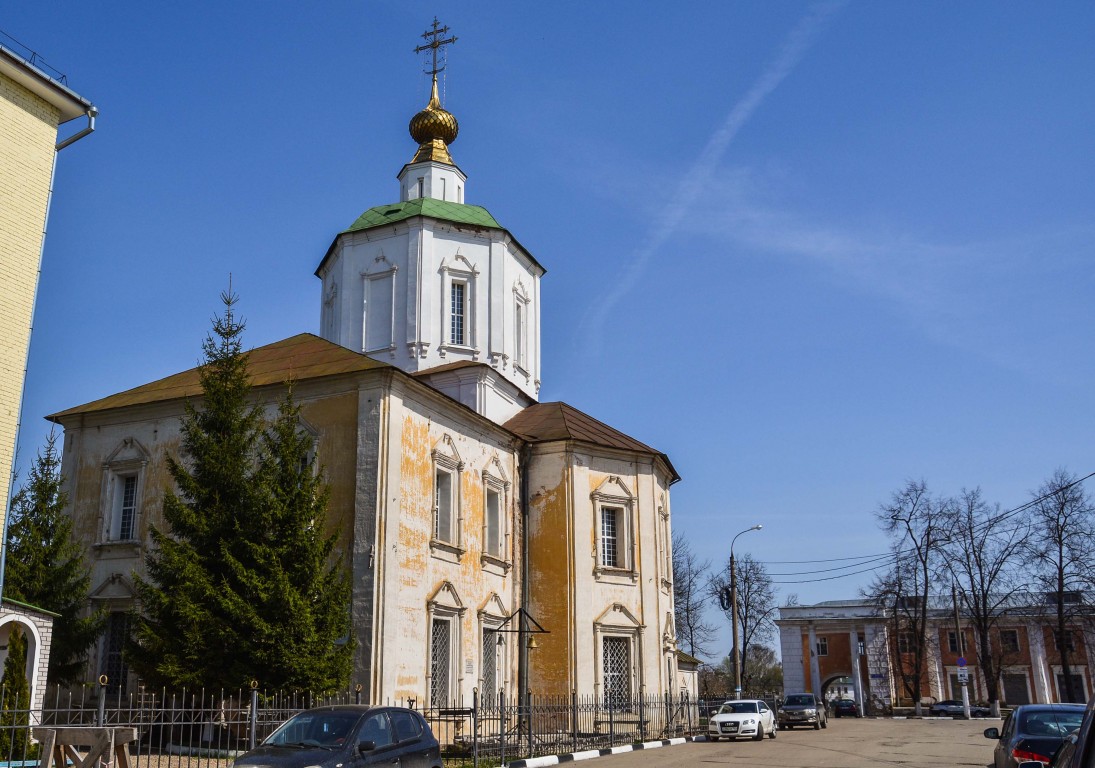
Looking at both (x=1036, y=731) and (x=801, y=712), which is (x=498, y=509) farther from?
(x=1036, y=731)

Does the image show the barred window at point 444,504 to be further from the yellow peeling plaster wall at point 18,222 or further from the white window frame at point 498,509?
the yellow peeling plaster wall at point 18,222

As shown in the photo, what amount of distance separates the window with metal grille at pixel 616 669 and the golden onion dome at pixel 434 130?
636 inches

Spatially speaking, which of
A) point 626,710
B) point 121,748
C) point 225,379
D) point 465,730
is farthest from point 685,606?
point 121,748

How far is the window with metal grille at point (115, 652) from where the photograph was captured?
22188mm

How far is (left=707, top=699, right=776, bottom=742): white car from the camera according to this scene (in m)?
26.2

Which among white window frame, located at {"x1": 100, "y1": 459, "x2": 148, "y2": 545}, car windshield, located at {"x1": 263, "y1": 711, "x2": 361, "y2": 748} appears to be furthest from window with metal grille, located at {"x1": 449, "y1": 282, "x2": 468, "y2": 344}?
car windshield, located at {"x1": 263, "y1": 711, "x2": 361, "y2": 748}

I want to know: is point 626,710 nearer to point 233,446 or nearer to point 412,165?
point 233,446

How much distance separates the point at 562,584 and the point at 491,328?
306 inches

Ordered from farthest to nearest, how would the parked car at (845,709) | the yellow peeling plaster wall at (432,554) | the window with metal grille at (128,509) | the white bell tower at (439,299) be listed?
the parked car at (845,709) → the white bell tower at (439,299) → the window with metal grille at (128,509) → the yellow peeling plaster wall at (432,554)

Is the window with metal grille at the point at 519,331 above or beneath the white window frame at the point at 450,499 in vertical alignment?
above

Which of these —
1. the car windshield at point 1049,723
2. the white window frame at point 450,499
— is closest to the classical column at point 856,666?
the white window frame at point 450,499

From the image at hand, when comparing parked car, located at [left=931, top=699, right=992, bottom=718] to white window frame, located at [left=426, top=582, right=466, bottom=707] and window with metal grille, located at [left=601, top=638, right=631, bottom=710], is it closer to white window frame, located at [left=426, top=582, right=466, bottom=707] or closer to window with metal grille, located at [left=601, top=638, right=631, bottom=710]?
window with metal grille, located at [left=601, top=638, right=631, bottom=710]

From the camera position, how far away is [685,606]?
58.0 metres

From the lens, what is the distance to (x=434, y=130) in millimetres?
32781
